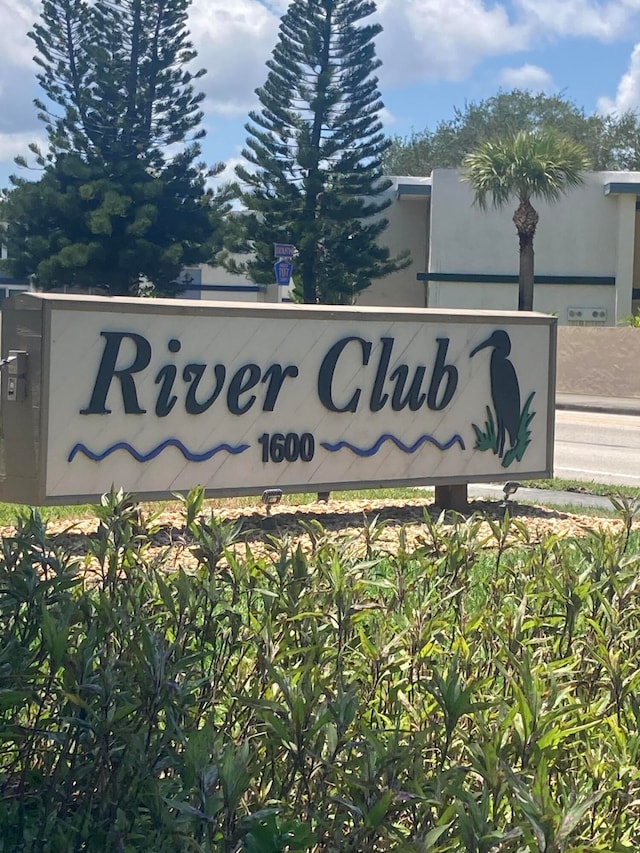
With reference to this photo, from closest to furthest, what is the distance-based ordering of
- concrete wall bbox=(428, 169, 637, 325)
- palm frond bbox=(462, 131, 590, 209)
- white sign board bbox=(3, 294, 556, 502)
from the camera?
1. white sign board bbox=(3, 294, 556, 502)
2. palm frond bbox=(462, 131, 590, 209)
3. concrete wall bbox=(428, 169, 637, 325)

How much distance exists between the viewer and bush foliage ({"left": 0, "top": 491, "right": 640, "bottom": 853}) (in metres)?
2.45

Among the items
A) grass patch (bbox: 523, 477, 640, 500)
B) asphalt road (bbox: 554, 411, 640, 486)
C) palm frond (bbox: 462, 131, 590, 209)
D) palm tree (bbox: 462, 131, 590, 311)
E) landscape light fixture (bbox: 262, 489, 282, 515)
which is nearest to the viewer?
landscape light fixture (bbox: 262, 489, 282, 515)

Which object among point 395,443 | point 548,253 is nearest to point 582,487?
point 395,443

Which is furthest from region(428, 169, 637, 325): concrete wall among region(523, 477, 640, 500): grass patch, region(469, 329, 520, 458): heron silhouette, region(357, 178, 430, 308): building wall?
region(469, 329, 520, 458): heron silhouette

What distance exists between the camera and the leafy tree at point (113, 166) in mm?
39438

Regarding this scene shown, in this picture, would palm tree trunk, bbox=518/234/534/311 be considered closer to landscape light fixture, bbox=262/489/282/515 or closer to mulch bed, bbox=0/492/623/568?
mulch bed, bbox=0/492/623/568

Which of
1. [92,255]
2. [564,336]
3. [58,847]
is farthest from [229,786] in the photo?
[92,255]

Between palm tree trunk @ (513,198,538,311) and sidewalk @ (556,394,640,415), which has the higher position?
palm tree trunk @ (513,198,538,311)

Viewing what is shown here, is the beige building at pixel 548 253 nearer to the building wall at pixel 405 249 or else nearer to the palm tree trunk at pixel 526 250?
the building wall at pixel 405 249

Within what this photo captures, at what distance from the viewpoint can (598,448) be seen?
17.8m

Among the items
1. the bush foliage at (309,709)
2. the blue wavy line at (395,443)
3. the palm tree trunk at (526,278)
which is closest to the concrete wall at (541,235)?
the palm tree trunk at (526,278)

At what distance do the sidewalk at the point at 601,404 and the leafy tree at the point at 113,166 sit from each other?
16.2 metres

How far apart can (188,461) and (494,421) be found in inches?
118

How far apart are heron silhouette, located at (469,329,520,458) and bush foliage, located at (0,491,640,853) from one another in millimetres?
6346
